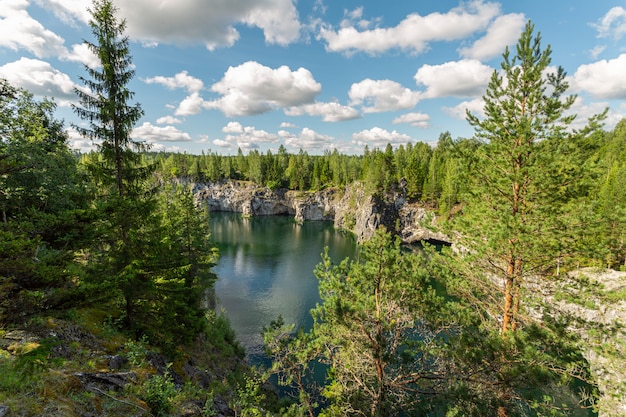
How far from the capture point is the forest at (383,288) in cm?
610

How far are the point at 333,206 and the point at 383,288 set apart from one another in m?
75.5

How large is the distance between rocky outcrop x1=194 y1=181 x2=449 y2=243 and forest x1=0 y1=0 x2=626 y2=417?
4292cm

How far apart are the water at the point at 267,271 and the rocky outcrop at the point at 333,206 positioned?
18.9 feet

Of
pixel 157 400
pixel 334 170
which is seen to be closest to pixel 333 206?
pixel 334 170

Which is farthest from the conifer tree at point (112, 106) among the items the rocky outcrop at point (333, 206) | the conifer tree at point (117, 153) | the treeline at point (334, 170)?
the treeline at point (334, 170)

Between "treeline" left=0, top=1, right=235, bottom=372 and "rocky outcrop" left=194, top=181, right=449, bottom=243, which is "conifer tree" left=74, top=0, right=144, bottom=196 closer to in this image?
"treeline" left=0, top=1, right=235, bottom=372

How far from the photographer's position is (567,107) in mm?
8023

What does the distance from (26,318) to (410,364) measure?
9.09 meters

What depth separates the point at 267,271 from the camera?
1629 inches

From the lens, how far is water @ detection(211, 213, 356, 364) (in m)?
28.3

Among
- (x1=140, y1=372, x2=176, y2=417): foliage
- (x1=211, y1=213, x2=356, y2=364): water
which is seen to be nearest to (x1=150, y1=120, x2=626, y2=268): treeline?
(x1=140, y1=372, x2=176, y2=417): foliage

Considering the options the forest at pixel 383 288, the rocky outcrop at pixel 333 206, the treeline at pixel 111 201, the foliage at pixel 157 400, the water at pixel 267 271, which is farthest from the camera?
the rocky outcrop at pixel 333 206

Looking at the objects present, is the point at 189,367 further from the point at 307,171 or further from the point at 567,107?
the point at 307,171

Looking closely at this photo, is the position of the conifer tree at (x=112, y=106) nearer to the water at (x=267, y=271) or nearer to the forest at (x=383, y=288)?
the forest at (x=383, y=288)
